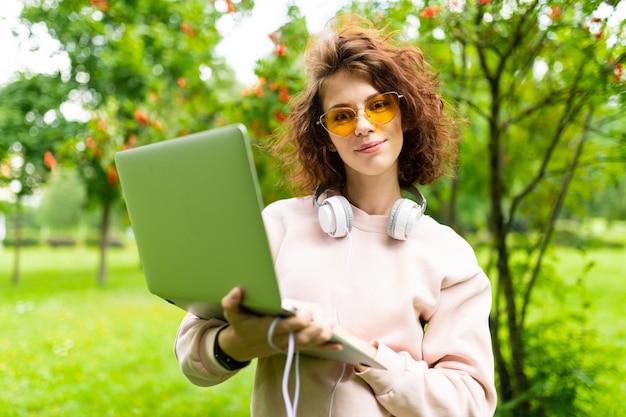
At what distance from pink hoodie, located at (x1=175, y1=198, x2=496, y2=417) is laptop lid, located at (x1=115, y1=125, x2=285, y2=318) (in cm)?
23

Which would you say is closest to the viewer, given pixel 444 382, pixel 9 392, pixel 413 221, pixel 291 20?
pixel 444 382

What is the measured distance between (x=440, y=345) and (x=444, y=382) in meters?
0.09

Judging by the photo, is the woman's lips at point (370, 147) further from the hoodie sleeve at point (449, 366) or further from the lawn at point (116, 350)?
the lawn at point (116, 350)

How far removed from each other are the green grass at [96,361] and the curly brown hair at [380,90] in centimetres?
387

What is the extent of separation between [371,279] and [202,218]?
53cm

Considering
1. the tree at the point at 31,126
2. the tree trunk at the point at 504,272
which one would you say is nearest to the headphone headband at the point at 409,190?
the tree trunk at the point at 504,272

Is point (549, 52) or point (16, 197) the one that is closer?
point (549, 52)

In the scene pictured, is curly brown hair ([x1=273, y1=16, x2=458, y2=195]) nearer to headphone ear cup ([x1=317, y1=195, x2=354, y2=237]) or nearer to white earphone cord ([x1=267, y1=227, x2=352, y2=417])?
headphone ear cup ([x1=317, y1=195, x2=354, y2=237])

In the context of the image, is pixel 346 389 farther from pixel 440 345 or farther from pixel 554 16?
pixel 554 16

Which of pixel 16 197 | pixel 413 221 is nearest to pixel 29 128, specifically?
pixel 16 197

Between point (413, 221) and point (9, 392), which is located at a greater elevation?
point (413, 221)

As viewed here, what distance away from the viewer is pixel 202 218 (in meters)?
1.10

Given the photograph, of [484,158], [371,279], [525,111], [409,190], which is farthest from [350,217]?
[484,158]

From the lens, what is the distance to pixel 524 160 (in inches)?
144
